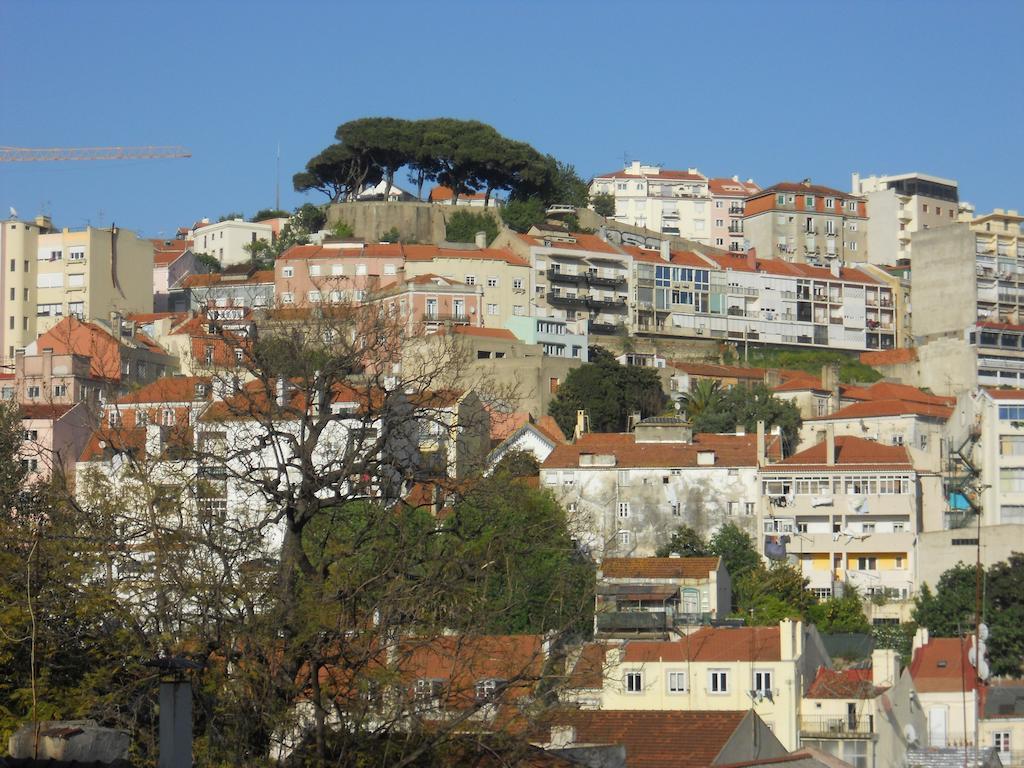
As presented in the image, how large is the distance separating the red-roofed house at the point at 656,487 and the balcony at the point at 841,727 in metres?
23.0

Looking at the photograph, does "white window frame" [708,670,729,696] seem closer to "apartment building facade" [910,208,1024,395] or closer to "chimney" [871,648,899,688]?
"chimney" [871,648,899,688]

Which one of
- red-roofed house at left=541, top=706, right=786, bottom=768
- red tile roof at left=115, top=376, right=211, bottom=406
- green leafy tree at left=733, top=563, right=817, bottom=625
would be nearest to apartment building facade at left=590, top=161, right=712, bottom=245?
green leafy tree at left=733, top=563, right=817, bottom=625

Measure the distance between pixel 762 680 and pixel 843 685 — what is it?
6.54 ft

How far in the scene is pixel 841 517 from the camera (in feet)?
230

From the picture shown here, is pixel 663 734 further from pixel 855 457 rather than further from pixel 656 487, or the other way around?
pixel 855 457

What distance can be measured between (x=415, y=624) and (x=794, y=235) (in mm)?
105538

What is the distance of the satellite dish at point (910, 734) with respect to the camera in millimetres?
45875

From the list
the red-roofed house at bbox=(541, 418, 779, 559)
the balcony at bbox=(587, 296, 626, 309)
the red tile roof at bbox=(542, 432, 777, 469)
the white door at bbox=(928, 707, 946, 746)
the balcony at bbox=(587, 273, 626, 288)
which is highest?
the balcony at bbox=(587, 273, 626, 288)

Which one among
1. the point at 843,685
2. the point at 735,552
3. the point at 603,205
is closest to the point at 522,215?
the point at 603,205

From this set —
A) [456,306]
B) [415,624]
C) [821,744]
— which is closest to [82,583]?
[415,624]

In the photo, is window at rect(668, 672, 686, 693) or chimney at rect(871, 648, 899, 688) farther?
chimney at rect(871, 648, 899, 688)

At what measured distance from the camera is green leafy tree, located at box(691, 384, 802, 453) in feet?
263

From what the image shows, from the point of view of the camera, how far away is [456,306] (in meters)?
92.6

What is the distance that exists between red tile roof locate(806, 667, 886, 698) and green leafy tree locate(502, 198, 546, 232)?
2459 inches
